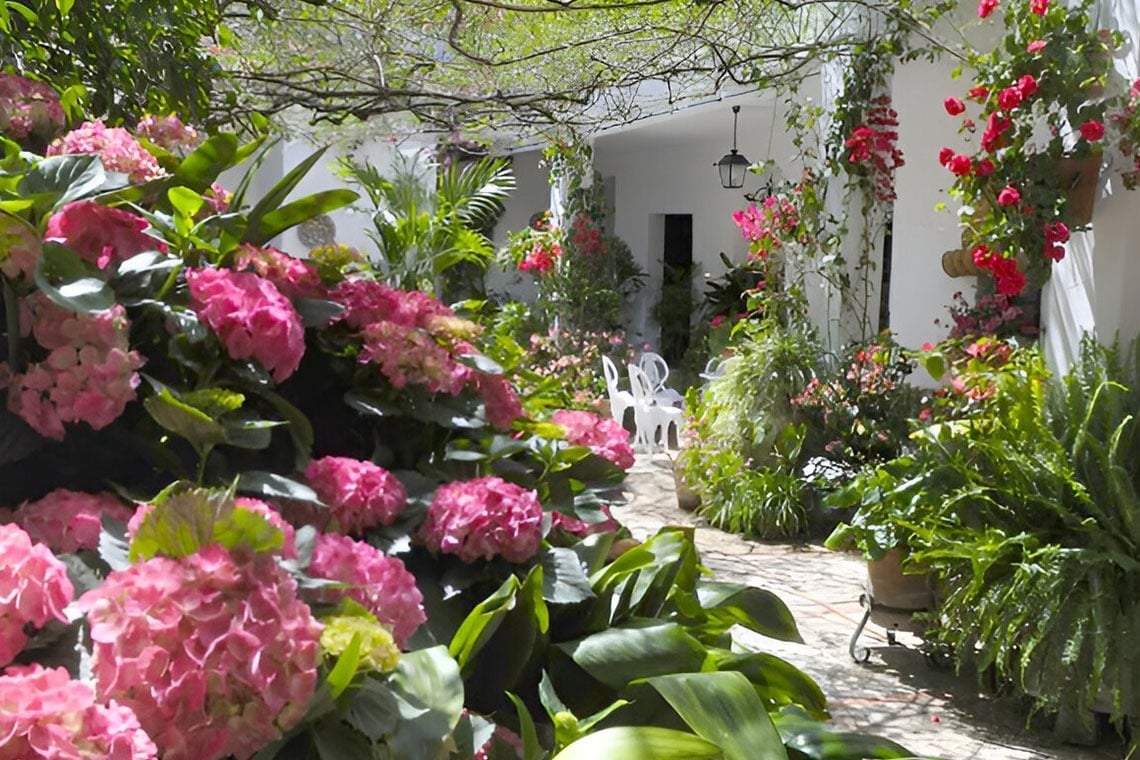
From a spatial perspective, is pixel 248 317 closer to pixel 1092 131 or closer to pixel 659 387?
pixel 1092 131

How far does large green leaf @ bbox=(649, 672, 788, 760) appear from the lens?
110cm

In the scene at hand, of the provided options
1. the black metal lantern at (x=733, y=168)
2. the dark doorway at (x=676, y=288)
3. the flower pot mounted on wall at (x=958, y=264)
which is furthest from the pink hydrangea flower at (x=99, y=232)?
the dark doorway at (x=676, y=288)

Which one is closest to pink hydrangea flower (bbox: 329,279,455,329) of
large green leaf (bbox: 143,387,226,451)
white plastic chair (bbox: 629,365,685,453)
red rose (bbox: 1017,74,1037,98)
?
large green leaf (bbox: 143,387,226,451)

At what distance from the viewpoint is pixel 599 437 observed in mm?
1685

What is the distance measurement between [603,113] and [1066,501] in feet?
24.7

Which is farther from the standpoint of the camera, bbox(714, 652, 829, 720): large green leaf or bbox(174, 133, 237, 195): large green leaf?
bbox(714, 652, 829, 720): large green leaf

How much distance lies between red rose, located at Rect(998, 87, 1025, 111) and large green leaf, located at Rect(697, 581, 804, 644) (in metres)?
3.33

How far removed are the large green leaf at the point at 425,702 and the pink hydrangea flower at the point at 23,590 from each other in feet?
0.84

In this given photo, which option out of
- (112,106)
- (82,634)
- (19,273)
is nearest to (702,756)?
(82,634)

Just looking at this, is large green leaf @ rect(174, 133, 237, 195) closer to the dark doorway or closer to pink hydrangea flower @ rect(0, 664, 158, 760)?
pink hydrangea flower @ rect(0, 664, 158, 760)

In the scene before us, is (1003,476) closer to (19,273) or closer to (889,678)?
(889,678)

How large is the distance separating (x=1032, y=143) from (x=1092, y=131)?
49 cm

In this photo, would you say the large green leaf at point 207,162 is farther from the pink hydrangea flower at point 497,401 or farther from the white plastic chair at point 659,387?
the white plastic chair at point 659,387

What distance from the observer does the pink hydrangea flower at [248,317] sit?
1.18 meters
